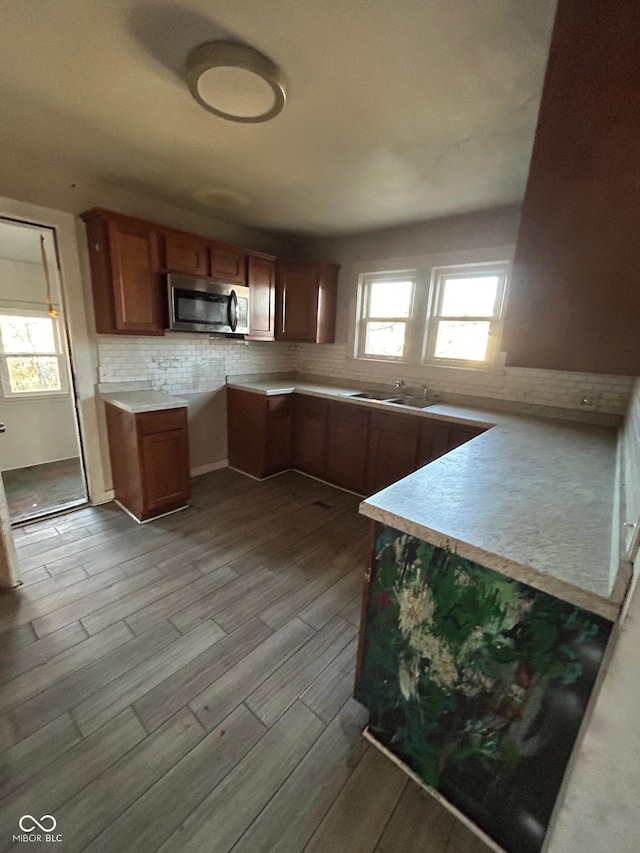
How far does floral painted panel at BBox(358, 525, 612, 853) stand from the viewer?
869 mm

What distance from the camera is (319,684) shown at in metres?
1.54

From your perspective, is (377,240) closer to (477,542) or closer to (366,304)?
(366,304)

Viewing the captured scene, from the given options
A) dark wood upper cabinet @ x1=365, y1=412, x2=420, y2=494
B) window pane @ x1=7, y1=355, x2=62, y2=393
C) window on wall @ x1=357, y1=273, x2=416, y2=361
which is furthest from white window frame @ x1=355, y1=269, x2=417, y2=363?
window pane @ x1=7, y1=355, x2=62, y2=393

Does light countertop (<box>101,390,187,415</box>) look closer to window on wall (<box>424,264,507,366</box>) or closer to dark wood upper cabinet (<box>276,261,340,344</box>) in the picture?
dark wood upper cabinet (<box>276,261,340,344</box>)

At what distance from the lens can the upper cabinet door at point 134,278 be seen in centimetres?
251

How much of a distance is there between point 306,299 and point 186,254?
4.08 ft

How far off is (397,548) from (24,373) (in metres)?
4.32

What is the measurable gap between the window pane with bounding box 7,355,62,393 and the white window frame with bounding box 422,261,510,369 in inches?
156

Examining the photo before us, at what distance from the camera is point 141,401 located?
107 inches

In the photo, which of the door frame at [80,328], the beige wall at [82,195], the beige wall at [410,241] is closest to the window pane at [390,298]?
the beige wall at [410,241]

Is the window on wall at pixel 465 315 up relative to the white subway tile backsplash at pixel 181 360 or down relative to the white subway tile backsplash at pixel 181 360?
up

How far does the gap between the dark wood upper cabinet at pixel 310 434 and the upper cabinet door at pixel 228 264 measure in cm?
126

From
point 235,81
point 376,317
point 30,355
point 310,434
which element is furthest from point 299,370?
point 235,81

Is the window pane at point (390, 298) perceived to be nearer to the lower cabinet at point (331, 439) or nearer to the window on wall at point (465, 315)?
the window on wall at point (465, 315)
